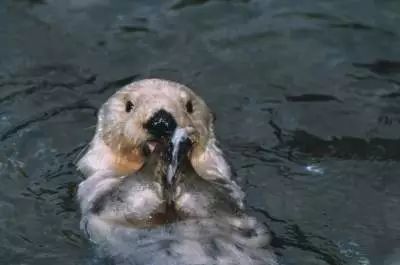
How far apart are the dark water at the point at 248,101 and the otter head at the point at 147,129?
0.89 feet

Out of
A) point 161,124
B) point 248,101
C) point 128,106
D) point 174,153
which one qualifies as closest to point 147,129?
point 161,124

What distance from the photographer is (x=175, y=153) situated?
13.3 ft

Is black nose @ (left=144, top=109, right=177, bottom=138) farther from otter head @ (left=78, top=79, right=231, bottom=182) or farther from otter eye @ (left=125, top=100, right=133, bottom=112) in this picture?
otter eye @ (left=125, top=100, right=133, bottom=112)

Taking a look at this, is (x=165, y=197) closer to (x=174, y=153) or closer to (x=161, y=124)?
(x=174, y=153)

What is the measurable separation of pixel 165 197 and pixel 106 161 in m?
0.67

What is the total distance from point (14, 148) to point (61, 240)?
0.94 meters

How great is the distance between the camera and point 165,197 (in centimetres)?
412

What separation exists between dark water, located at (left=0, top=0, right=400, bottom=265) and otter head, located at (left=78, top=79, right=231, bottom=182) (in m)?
0.27

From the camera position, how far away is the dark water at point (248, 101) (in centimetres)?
453

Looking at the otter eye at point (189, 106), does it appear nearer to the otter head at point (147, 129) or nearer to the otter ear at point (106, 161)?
the otter head at point (147, 129)

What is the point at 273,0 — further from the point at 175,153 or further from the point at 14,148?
the point at 175,153

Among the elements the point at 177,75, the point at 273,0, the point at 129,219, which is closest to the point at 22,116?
the point at 177,75

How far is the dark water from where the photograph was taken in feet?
14.9

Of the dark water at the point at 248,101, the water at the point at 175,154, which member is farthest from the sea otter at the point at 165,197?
the dark water at the point at 248,101
